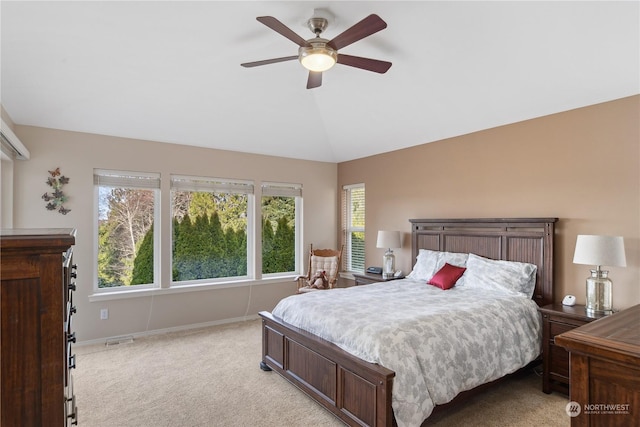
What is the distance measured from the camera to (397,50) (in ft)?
10.9

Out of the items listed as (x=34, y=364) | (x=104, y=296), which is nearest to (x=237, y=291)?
(x=104, y=296)

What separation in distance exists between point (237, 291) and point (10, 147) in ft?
10.1

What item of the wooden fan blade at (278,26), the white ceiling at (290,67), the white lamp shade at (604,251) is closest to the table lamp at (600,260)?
the white lamp shade at (604,251)

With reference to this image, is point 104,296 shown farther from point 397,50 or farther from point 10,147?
point 397,50

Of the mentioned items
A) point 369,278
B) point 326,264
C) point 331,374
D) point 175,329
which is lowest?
point 175,329

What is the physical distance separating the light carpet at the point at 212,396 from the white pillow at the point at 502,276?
0.82 m

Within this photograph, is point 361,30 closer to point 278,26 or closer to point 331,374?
point 278,26

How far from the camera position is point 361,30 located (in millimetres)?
2297

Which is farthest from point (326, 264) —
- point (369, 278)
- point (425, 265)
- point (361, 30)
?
point (361, 30)

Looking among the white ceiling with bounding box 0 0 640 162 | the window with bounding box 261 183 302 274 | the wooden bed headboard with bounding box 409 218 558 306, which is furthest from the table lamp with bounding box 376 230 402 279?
the window with bounding box 261 183 302 274

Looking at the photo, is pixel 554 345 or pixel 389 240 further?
pixel 389 240

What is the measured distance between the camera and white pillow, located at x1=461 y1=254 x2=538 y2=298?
11.3ft

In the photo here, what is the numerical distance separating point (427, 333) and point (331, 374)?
759 millimetres

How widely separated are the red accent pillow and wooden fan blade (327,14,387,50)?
2.58 meters
